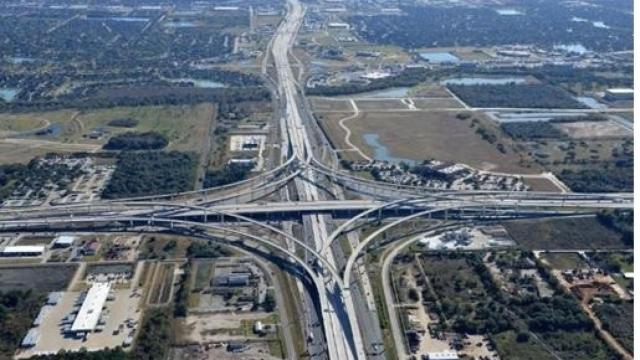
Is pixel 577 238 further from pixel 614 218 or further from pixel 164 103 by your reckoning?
pixel 164 103

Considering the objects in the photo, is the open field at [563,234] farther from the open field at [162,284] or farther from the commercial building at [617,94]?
the commercial building at [617,94]

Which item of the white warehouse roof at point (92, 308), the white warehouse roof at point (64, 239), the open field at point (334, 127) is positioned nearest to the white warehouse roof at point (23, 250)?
the white warehouse roof at point (64, 239)

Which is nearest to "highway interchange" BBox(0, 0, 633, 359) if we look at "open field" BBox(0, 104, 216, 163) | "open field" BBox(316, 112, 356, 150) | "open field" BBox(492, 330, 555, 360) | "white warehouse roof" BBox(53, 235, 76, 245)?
"white warehouse roof" BBox(53, 235, 76, 245)

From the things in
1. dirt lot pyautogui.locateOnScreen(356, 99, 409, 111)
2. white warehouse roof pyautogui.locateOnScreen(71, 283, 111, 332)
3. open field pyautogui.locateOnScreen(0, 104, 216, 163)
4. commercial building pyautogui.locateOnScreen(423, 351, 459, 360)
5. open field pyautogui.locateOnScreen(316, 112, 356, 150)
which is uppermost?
commercial building pyautogui.locateOnScreen(423, 351, 459, 360)

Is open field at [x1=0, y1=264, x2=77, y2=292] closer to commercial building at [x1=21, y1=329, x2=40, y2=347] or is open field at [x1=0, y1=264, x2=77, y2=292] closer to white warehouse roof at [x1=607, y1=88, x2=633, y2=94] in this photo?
commercial building at [x1=21, y1=329, x2=40, y2=347]

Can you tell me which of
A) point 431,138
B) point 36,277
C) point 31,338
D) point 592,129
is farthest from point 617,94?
point 31,338

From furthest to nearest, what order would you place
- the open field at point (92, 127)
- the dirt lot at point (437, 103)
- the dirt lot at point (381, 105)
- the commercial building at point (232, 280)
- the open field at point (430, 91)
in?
the open field at point (430, 91), the dirt lot at point (437, 103), the dirt lot at point (381, 105), the open field at point (92, 127), the commercial building at point (232, 280)

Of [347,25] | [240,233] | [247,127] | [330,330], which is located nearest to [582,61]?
[347,25]

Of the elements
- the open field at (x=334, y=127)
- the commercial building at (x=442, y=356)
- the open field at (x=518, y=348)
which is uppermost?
the commercial building at (x=442, y=356)
